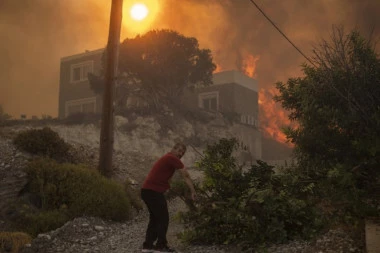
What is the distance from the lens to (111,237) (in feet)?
29.5

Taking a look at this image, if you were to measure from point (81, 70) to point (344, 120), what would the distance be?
32196mm

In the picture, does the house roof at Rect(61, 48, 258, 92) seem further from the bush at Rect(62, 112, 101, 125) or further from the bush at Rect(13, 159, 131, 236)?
the bush at Rect(13, 159, 131, 236)

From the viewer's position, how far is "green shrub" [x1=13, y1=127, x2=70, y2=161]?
12445 millimetres

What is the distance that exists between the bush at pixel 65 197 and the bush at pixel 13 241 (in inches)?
38.6

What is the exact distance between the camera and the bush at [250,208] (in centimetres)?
704

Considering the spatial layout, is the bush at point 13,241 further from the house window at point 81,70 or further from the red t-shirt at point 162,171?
the house window at point 81,70

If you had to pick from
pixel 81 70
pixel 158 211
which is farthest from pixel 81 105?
pixel 158 211

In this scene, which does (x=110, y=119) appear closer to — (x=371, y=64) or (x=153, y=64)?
(x=371, y=64)

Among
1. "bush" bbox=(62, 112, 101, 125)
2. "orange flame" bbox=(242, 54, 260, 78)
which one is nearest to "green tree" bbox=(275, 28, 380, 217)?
"bush" bbox=(62, 112, 101, 125)

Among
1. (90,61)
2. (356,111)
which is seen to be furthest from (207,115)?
(356,111)

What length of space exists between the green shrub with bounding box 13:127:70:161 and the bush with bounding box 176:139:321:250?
5.67m

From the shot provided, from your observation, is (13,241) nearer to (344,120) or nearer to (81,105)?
(344,120)

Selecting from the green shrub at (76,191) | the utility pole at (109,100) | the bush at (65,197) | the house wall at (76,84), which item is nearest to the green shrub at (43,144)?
the utility pole at (109,100)

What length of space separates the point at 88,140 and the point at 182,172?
19261 mm
